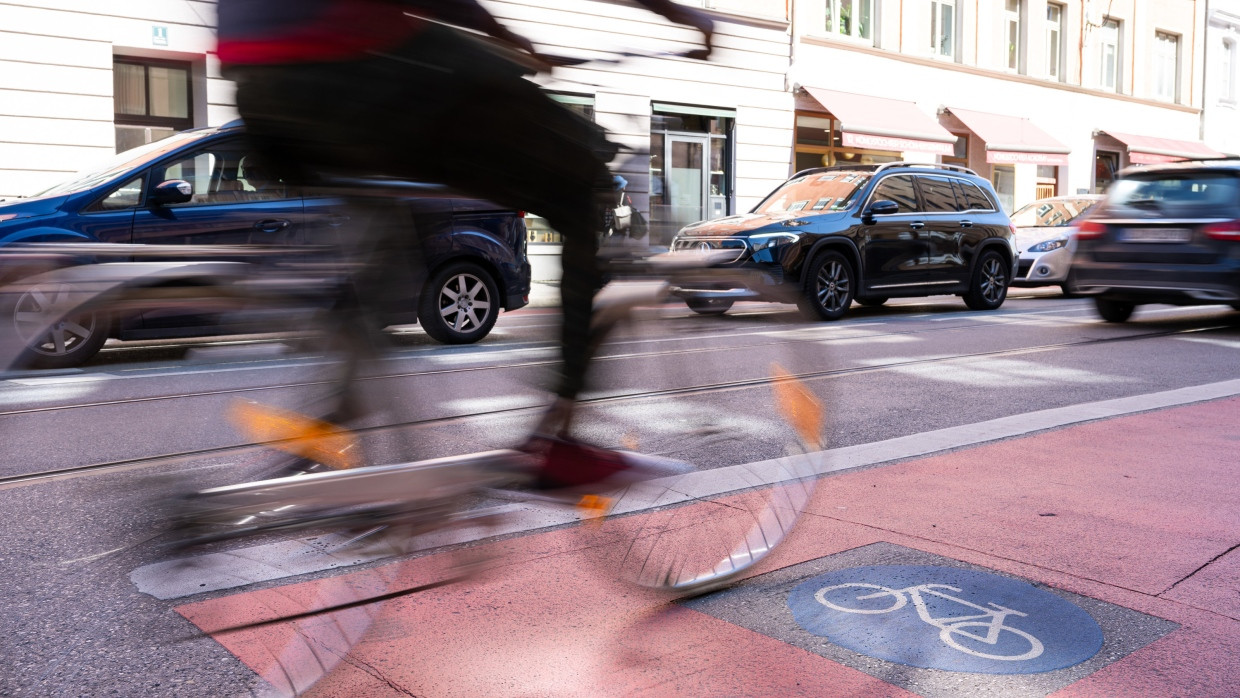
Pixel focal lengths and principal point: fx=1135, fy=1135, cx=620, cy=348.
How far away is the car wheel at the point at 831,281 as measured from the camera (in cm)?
1236

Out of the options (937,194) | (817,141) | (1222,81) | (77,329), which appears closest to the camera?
(77,329)

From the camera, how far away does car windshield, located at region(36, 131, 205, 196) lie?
8.50 meters

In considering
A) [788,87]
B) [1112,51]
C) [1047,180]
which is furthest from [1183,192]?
[1112,51]

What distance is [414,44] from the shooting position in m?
2.44

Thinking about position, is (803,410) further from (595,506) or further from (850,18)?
(850,18)

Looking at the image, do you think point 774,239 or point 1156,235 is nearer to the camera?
point 1156,235

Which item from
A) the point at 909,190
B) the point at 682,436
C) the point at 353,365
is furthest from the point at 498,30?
the point at 909,190

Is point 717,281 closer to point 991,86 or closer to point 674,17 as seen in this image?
point 674,17

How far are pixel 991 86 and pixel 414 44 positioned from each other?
86.2 ft

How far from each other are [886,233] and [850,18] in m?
11.7

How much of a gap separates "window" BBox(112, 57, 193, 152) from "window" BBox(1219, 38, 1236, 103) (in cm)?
3234

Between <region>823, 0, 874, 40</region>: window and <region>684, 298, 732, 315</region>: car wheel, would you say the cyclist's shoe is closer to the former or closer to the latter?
<region>684, 298, 732, 315</region>: car wheel

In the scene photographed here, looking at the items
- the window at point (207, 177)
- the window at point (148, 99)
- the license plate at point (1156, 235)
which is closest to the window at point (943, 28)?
the license plate at point (1156, 235)

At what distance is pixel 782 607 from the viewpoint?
3254mm
